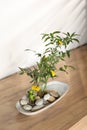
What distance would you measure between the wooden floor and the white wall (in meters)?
0.12

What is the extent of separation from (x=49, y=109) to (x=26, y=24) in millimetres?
536

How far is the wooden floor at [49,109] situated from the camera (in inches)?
35.1

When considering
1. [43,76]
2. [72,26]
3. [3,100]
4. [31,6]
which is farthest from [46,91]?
[72,26]

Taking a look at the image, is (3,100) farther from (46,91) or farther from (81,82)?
(81,82)

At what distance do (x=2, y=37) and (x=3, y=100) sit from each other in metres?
0.33

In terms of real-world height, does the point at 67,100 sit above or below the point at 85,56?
below

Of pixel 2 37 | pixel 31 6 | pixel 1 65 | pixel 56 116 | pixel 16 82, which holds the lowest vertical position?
pixel 56 116

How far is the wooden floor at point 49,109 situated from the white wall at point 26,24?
120 mm

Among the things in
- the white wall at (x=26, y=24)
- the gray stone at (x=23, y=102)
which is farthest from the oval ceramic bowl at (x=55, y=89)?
the white wall at (x=26, y=24)

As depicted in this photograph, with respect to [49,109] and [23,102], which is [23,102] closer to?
[23,102]

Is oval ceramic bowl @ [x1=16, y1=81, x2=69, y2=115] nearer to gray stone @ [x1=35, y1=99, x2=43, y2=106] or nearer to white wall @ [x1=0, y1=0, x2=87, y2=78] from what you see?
gray stone @ [x1=35, y1=99, x2=43, y2=106]

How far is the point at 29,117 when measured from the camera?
943 mm

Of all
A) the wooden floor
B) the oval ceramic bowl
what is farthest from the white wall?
the oval ceramic bowl

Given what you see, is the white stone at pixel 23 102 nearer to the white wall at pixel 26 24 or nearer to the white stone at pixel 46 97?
the white stone at pixel 46 97
